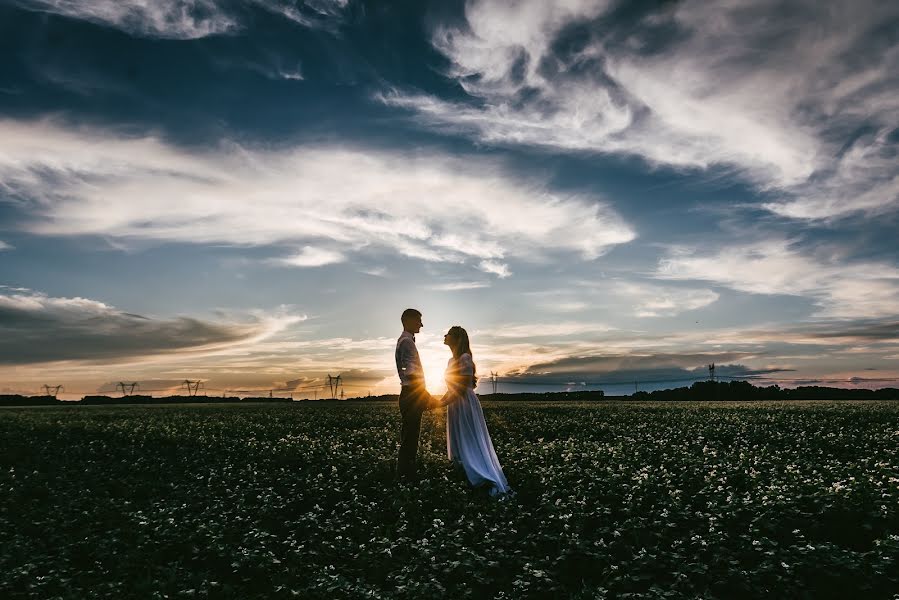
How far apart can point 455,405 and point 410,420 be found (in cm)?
131

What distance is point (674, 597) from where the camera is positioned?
8648 mm

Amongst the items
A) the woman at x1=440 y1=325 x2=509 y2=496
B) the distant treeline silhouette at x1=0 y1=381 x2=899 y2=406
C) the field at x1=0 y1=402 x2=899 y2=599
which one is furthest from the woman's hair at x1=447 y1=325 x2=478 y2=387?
the distant treeline silhouette at x1=0 y1=381 x2=899 y2=406

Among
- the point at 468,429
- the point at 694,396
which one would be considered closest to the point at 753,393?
the point at 694,396

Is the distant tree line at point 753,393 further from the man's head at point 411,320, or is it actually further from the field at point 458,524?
the man's head at point 411,320

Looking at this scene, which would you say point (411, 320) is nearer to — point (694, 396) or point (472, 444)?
point (472, 444)

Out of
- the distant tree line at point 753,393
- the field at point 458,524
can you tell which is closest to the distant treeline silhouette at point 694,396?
the distant tree line at point 753,393

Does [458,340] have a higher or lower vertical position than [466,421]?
higher

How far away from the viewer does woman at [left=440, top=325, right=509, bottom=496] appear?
15.3 m

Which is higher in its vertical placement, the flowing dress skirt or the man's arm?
the man's arm

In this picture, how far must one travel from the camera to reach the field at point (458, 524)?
9578 millimetres

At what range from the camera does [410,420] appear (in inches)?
619

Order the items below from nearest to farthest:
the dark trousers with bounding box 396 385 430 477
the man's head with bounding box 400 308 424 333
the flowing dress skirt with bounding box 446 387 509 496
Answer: the flowing dress skirt with bounding box 446 387 509 496
the man's head with bounding box 400 308 424 333
the dark trousers with bounding box 396 385 430 477

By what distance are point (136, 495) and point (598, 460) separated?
13624mm

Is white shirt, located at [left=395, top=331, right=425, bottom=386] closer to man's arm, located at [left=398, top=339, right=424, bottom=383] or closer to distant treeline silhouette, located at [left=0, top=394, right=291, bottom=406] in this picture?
man's arm, located at [left=398, top=339, right=424, bottom=383]
